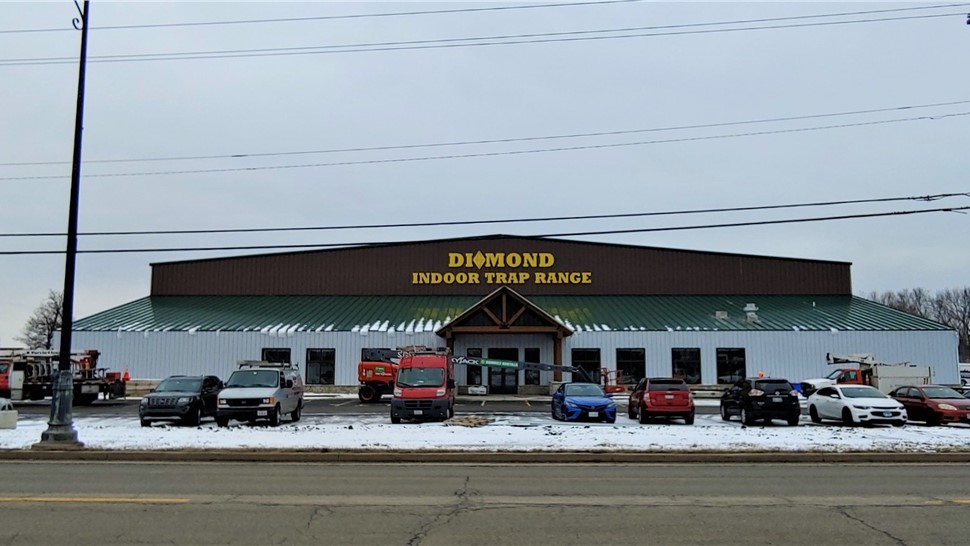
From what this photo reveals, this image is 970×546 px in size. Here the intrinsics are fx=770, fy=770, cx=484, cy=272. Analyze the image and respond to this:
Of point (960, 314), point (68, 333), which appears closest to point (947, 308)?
point (960, 314)

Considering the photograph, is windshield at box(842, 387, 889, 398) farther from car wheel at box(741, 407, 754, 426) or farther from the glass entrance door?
the glass entrance door

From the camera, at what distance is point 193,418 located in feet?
79.2

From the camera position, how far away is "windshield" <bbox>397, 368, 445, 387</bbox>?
26.0m

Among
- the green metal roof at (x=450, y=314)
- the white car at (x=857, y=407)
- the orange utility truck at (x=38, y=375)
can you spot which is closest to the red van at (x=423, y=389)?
the white car at (x=857, y=407)

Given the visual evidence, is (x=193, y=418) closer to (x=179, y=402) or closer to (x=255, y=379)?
(x=179, y=402)

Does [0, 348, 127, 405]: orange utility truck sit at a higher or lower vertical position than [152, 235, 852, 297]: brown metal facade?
lower

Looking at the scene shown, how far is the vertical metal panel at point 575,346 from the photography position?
1822 inches

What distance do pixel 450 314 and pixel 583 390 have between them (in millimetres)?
24219

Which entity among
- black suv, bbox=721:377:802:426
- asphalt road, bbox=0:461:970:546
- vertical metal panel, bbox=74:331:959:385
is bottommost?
asphalt road, bbox=0:461:970:546

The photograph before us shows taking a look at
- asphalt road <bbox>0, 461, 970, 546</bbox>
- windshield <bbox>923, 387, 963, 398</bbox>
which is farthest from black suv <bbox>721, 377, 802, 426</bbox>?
asphalt road <bbox>0, 461, 970, 546</bbox>

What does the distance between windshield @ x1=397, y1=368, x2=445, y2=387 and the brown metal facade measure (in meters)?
27.7

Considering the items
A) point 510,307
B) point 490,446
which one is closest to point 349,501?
point 490,446

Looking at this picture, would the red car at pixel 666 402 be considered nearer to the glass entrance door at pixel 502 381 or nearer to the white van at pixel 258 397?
the white van at pixel 258 397

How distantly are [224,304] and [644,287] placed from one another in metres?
29.5
